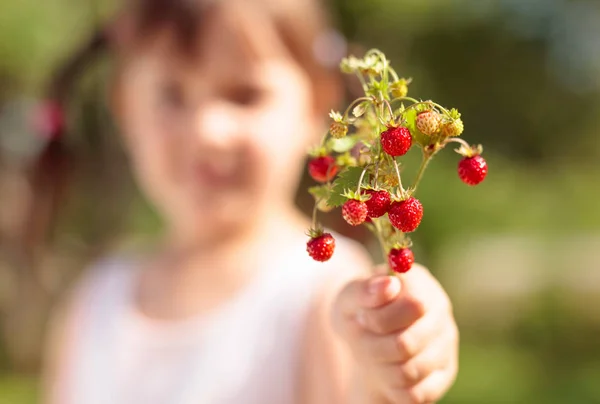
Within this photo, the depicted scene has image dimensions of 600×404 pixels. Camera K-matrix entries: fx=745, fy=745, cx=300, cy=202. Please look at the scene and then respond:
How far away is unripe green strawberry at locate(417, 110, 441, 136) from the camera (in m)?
0.42

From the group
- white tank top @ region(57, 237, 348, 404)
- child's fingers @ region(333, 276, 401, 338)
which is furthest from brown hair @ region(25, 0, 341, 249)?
child's fingers @ region(333, 276, 401, 338)

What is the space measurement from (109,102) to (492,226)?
2495mm

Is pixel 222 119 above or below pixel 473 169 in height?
above

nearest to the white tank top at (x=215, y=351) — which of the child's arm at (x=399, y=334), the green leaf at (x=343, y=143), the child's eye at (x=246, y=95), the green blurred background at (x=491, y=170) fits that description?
the child's eye at (x=246, y=95)

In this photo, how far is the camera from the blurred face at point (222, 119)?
1014mm

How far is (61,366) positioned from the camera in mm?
1330

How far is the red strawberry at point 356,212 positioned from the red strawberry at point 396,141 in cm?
3

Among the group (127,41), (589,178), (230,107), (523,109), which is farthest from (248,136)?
(589,178)

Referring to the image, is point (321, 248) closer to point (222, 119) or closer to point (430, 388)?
point (430, 388)

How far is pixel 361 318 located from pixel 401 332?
3cm

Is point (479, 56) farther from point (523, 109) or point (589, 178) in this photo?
point (589, 178)

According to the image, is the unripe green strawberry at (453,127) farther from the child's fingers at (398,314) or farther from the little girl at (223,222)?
the little girl at (223,222)

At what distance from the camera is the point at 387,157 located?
0.43 m

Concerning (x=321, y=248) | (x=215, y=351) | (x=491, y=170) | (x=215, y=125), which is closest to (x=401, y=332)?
(x=321, y=248)
